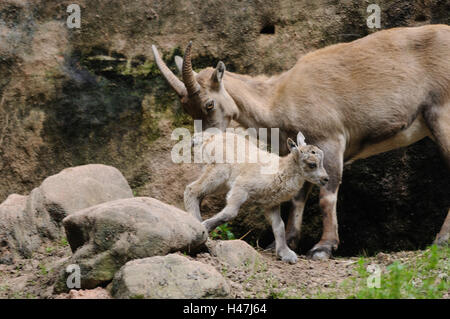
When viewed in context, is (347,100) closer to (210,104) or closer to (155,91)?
(210,104)

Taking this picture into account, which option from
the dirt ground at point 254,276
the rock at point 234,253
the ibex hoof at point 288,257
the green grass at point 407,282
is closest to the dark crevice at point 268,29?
the dirt ground at point 254,276

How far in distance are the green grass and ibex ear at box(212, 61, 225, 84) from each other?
325 cm

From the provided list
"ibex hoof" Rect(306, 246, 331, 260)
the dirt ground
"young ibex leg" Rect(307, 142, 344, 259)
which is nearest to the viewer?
the dirt ground

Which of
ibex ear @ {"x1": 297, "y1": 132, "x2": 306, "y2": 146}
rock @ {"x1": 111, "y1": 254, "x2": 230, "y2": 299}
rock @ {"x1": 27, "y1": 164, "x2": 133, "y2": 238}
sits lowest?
rock @ {"x1": 111, "y1": 254, "x2": 230, "y2": 299}

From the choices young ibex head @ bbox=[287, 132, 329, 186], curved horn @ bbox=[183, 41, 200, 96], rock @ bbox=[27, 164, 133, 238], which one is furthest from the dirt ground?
curved horn @ bbox=[183, 41, 200, 96]

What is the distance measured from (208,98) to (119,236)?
307 cm

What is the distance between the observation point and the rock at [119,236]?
213 inches

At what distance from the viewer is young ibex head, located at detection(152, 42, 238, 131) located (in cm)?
801

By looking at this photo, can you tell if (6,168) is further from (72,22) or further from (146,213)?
(146,213)

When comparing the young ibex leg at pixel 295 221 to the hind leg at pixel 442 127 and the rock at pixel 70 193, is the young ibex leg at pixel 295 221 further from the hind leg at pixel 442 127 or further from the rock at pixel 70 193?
the rock at pixel 70 193

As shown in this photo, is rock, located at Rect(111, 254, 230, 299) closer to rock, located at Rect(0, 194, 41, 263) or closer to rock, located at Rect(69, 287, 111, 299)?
rock, located at Rect(69, 287, 111, 299)

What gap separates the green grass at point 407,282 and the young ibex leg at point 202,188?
1.96 m

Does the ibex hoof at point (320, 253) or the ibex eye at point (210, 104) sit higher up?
the ibex eye at point (210, 104)
